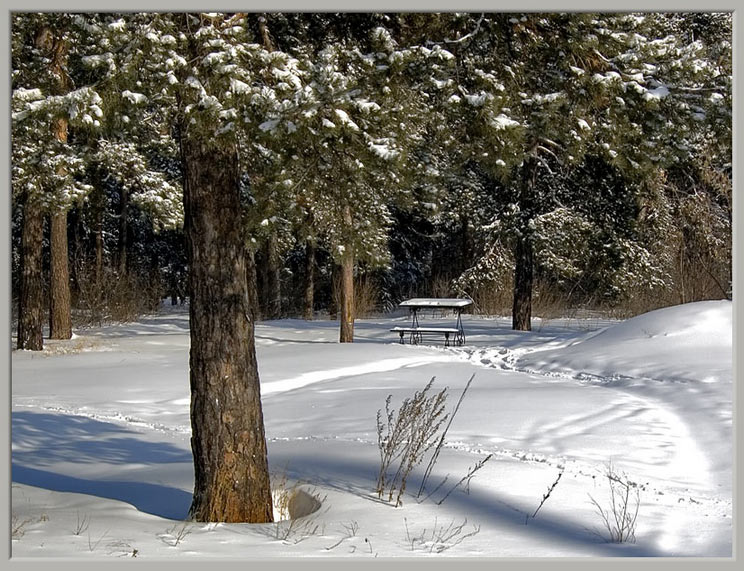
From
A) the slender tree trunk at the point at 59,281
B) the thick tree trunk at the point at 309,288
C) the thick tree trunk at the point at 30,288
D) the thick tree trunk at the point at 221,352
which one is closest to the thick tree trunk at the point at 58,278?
the slender tree trunk at the point at 59,281

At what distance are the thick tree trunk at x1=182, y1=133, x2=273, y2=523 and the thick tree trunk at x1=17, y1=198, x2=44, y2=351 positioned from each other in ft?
33.4

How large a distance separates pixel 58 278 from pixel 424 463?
11.4 metres

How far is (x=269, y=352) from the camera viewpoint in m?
14.4

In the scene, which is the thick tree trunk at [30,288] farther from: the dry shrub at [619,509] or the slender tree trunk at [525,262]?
the dry shrub at [619,509]

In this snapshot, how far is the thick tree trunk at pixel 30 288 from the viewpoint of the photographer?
563 inches

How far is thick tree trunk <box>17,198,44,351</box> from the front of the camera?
1429 centimetres

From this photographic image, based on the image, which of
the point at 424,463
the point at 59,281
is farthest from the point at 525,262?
the point at 424,463

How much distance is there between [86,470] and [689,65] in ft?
18.1

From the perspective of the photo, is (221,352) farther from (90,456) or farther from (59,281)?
(59,281)

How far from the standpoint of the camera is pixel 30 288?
14375 millimetres

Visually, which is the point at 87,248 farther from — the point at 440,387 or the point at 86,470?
the point at 86,470

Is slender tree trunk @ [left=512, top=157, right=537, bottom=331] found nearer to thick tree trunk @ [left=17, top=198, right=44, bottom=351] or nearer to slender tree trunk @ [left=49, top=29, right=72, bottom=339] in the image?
slender tree trunk @ [left=49, top=29, right=72, bottom=339]

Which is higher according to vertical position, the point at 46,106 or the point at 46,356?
the point at 46,106

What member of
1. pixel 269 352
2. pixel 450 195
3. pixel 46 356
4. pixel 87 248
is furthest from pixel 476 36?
pixel 87 248
